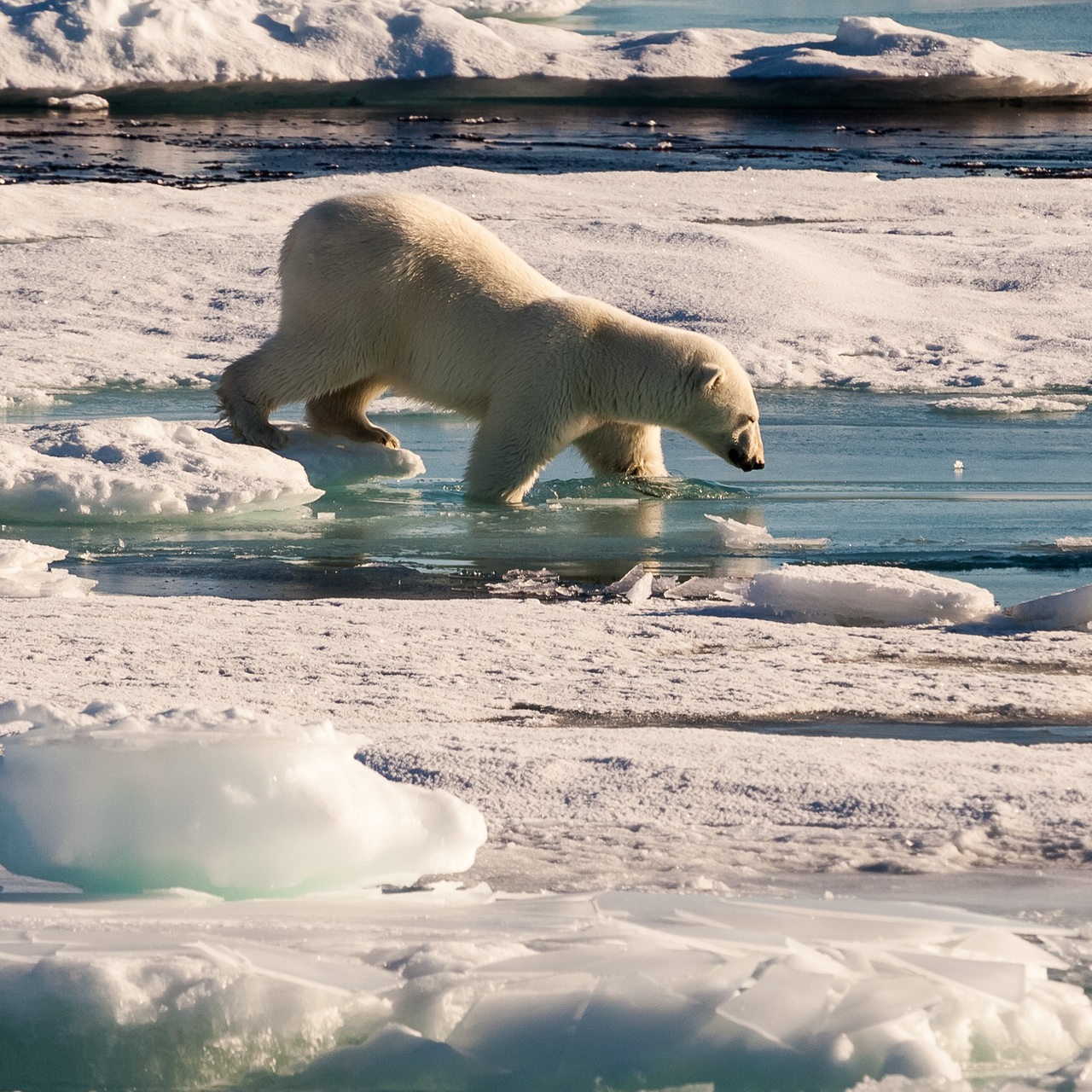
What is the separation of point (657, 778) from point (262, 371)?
4.10m

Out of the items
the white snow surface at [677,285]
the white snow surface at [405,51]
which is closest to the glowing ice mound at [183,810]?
the white snow surface at [677,285]

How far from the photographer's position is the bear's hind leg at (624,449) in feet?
21.9

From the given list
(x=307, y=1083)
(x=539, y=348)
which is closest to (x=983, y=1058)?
(x=307, y=1083)

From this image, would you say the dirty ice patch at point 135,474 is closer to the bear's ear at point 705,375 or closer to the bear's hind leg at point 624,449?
the bear's hind leg at point 624,449

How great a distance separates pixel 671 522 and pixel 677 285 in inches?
160

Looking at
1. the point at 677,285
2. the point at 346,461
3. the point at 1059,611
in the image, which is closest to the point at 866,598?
the point at 1059,611

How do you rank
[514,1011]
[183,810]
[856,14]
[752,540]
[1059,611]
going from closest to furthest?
1. [514,1011]
2. [183,810]
3. [1059,611]
4. [752,540]
5. [856,14]

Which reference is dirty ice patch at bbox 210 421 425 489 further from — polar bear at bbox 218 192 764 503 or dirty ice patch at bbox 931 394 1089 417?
dirty ice patch at bbox 931 394 1089 417

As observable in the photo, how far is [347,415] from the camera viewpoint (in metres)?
7.08

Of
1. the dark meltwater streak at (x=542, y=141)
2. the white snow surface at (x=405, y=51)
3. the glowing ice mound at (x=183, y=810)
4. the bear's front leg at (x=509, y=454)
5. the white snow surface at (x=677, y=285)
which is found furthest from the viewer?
the white snow surface at (x=405, y=51)

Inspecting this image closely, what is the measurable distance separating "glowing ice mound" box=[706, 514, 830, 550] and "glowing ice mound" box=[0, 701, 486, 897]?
345cm

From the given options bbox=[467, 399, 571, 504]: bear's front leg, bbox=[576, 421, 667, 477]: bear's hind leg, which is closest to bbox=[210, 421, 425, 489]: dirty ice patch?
bbox=[467, 399, 571, 504]: bear's front leg

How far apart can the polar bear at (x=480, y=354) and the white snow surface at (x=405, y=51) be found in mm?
21226

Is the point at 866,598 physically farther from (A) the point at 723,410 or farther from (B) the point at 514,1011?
(B) the point at 514,1011
